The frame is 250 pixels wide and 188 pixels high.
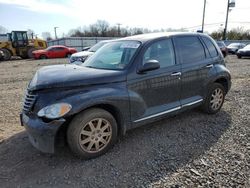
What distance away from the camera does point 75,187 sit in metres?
2.69

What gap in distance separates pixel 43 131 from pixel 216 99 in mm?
3659

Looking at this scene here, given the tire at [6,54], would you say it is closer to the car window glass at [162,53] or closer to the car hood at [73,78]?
the car hood at [73,78]

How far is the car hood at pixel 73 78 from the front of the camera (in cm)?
297

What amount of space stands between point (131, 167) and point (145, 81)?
1328mm

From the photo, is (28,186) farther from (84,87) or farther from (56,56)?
(56,56)

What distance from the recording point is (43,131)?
2.84m

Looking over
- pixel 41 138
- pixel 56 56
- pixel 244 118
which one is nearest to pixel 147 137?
pixel 41 138

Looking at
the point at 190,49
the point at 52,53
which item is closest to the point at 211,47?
the point at 190,49

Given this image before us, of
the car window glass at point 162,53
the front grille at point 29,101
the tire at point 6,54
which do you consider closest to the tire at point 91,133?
Result: the front grille at point 29,101

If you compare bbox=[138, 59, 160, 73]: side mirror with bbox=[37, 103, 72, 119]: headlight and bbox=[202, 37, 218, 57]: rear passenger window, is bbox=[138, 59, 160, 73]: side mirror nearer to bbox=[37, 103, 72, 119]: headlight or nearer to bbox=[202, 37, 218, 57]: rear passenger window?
bbox=[37, 103, 72, 119]: headlight

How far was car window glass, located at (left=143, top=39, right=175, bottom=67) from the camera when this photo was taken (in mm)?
3686

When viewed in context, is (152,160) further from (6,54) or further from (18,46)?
(18,46)

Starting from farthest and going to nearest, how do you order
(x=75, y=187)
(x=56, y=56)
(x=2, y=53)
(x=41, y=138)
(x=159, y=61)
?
(x=56, y=56)
(x=2, y=53)
(x=159, y=61)
(x=41, y=138)
(x=75, y=187)

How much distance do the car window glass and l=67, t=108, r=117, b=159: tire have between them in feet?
3.93
